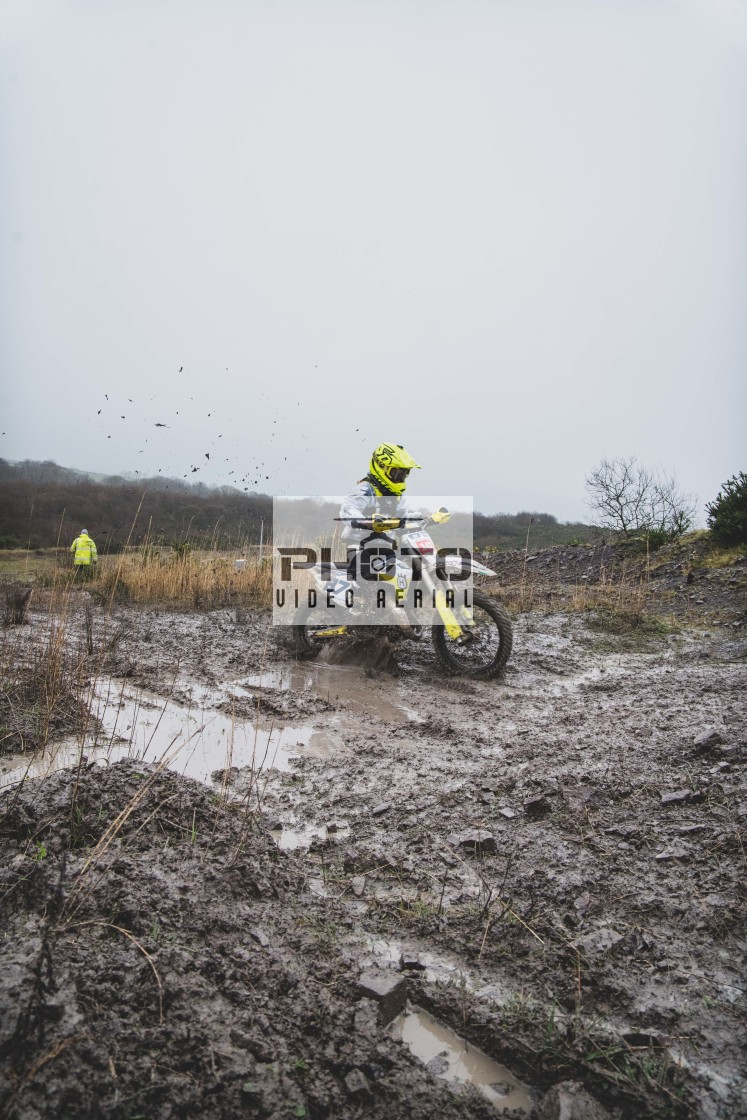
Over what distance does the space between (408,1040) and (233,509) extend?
2190 cm

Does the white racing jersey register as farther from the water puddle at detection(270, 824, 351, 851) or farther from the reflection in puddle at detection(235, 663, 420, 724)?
the water puddle at detection(270, 824, 351, 851)

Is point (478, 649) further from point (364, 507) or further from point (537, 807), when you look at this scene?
point (537, 807)

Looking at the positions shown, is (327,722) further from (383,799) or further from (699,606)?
(699,606)

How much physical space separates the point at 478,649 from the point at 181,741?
3.67 m

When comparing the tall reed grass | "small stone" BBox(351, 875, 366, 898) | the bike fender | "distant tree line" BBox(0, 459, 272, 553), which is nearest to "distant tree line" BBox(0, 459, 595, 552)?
"distant tree line" BBox(0, 459, 272, 553)

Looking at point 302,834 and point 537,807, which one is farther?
point 537,807

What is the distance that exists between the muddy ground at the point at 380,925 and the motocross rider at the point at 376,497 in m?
2.64

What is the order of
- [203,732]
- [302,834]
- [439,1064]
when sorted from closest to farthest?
[439,1064] → [302,834] → [203,732]

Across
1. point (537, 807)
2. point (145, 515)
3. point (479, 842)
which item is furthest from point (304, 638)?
point (145, 515)

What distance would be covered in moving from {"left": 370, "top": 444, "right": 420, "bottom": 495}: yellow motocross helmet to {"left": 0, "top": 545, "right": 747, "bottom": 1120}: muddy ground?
10.1ft

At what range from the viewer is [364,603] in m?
6.59

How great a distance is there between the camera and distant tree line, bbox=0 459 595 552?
14.5 m

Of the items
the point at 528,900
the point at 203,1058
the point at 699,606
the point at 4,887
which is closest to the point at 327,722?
the point at 528,900

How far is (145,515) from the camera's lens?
2086 cm
